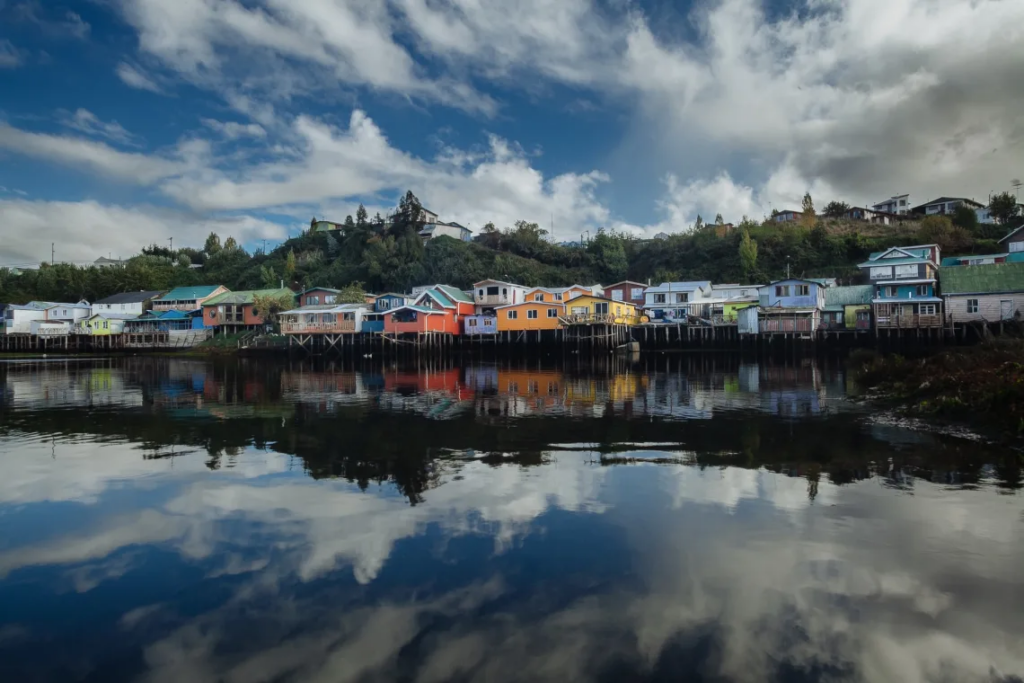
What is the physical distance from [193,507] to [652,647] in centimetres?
756

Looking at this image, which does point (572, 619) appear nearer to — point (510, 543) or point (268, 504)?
point (510, 543)

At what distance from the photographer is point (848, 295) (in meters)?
49.9

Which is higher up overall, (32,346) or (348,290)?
(348,290)

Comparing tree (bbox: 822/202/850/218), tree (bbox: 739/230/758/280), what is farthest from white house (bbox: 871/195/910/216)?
tree (bbox: 739/230/758/280)

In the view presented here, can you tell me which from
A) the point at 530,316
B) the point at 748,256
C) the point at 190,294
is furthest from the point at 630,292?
the point at 190,294

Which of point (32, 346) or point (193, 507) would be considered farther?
point (32, 346)

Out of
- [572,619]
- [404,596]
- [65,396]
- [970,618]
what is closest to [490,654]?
[572,619]

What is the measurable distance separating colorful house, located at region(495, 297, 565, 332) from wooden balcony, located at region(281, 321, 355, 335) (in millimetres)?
14520

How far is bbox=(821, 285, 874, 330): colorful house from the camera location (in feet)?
154

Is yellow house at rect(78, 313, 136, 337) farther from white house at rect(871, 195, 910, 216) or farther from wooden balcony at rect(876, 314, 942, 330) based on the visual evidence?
white house at rect(871, 195, 910, 216)

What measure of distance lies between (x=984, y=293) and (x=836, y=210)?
4265 centimetres

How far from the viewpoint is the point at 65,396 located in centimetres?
Result: 2484

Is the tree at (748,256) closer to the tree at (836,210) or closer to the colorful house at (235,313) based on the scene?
the tree at (836,210)

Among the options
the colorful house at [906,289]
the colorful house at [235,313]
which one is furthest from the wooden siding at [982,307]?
the colorful house at [235,313]
